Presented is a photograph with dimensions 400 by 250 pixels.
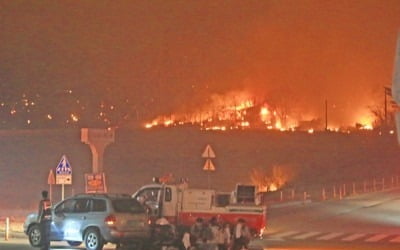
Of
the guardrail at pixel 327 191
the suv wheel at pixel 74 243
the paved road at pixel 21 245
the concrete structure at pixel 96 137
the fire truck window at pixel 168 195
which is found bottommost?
the paved road at pixel 21 245

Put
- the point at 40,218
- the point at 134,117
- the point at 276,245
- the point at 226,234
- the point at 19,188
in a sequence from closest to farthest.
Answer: the point at 226,234 < the point at 40,218 < the point at 276,245 < the point at 19,188 < the point at 134,117

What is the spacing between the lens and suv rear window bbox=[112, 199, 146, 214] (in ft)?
73.3

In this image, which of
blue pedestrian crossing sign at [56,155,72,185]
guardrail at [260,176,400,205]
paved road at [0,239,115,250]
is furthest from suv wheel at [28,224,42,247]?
guardrail at [260,176,400,205]

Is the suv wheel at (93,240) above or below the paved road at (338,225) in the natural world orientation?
above

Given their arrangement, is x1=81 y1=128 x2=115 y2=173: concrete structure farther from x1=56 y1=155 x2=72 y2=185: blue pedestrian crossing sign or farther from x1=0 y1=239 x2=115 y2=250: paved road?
x1=0 y1=239 x2=115 y2=250: paved road

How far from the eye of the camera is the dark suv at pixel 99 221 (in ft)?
72.3

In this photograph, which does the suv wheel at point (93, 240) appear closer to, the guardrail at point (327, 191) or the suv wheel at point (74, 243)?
the suv wheel at point (74, 243)

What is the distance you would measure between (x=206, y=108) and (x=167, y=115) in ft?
30.1

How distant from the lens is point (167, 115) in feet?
495

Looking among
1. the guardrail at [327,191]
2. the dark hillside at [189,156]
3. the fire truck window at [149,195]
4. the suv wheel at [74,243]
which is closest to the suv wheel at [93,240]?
the suv wheel at [74,243]

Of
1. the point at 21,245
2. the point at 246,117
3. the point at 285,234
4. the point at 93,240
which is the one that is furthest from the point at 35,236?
the point at 246,117

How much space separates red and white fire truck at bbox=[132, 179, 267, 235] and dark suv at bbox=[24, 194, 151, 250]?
2176mm

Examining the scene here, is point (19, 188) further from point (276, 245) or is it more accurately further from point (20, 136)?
point (276, 245)

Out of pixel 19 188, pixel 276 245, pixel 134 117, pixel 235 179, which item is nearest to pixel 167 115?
pixel 134 117
